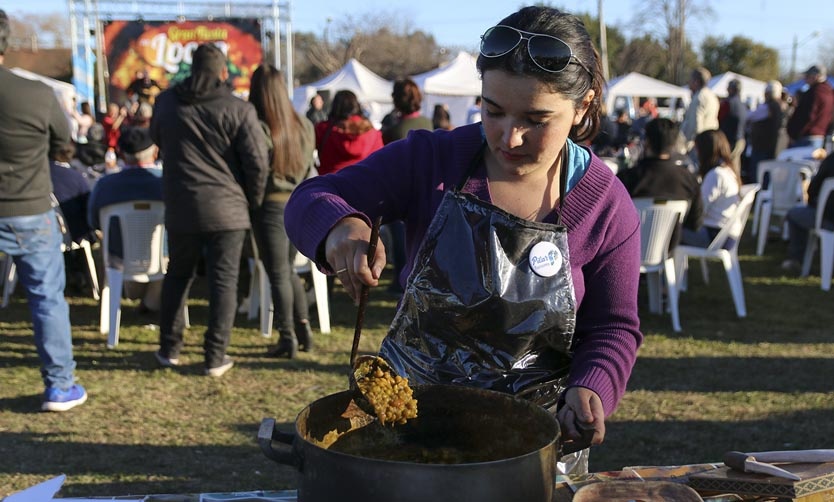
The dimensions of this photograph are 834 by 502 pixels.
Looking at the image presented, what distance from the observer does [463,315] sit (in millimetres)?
1576

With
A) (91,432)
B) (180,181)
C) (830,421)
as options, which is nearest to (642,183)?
(830,421)

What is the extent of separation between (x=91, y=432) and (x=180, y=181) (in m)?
1.48

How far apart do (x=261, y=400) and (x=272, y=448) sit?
3.61m

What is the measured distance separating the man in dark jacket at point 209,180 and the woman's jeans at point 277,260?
0.18 metres

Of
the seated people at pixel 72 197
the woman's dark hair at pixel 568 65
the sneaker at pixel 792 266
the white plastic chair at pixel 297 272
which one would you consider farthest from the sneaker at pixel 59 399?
the sneaker at pixel 792 266

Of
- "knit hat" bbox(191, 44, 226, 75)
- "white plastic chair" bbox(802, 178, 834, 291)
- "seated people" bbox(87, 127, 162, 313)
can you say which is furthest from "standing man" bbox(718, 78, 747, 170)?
"knit hat" bbox(191, 44, 226, 75)

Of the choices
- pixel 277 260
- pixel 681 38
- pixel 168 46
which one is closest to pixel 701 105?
pixel 277 260

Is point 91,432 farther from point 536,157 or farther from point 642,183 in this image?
point 642,183

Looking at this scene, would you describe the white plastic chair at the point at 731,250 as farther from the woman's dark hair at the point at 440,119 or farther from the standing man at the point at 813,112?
the standing man at the point at 813,112

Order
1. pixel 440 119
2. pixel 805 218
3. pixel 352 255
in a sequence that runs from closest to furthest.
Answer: pixel 352 255, pixel 805 218, pixel 440 119

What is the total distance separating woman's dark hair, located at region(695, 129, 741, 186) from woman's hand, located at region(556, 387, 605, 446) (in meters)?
5.77

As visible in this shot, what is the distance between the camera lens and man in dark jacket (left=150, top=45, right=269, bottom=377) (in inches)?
187

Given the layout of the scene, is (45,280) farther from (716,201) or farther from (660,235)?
(716,201)

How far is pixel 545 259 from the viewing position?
1552 mm
